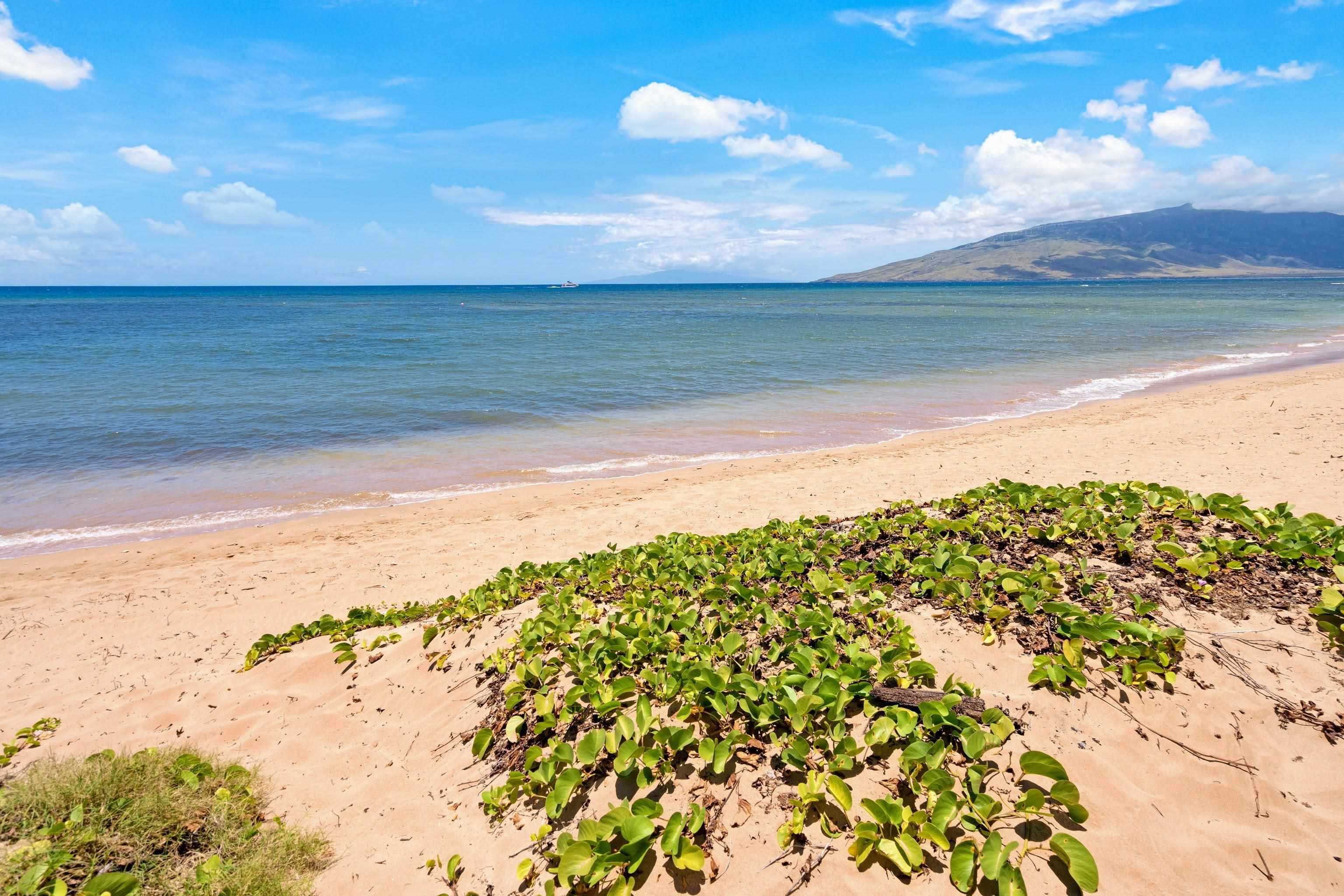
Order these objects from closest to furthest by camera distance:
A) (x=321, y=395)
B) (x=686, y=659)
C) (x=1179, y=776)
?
(x=1179, y=776) → (x=686, y=659) → (x=321, y=395)

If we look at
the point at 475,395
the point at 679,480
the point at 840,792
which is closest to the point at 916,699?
the point at 840,792

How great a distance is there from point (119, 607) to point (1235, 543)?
11.7 m

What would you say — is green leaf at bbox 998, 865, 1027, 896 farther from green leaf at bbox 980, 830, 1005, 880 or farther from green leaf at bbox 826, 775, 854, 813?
green leaf at bbox 826, 775, 854, 813

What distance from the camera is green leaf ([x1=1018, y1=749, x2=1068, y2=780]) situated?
2.94 meters

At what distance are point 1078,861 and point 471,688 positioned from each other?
3.71 m

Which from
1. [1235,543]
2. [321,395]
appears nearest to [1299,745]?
[1235,543]

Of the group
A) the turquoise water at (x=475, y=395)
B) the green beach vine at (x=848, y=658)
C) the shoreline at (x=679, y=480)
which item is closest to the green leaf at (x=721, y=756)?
the green beach vine at (x=848, y=658)

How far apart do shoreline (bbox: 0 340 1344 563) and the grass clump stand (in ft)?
28.8

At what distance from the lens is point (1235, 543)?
459 cm

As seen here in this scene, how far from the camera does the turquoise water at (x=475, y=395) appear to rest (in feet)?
45.5

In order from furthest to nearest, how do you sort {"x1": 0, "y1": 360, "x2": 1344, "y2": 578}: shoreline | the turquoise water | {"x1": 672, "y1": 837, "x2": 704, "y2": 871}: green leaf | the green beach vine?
the turquoise water < {"x1": 0, "y1": 360, "x2": 1344, "y2": 578}: shoreline < the green beach vine < {"x1": 672, "y1": 837, "x2": 704, "y2": 871}: green leaf

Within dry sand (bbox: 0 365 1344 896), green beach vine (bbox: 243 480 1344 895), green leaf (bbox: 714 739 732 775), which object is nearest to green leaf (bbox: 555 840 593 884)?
green beach vine (bbox: 243 480 1344 895)

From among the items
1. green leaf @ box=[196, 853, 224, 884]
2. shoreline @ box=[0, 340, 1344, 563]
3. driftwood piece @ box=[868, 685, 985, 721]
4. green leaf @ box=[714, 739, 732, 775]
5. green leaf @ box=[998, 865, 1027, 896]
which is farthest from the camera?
shoreline @ box=[0, 340, 1344, 563]

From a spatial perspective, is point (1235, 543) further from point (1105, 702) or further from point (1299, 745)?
point (1105, 702)
